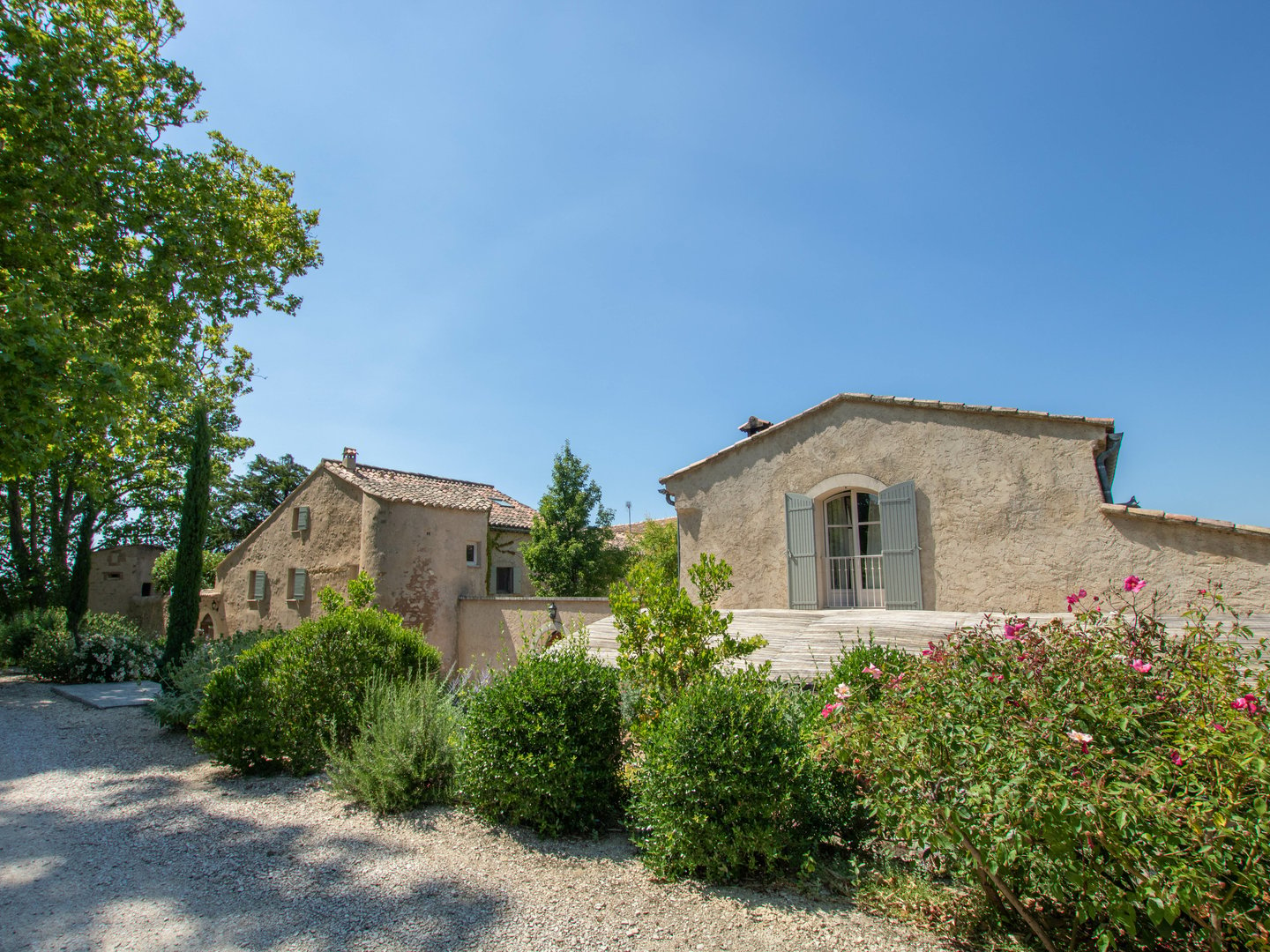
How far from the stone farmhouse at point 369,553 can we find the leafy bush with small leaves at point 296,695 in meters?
8.54

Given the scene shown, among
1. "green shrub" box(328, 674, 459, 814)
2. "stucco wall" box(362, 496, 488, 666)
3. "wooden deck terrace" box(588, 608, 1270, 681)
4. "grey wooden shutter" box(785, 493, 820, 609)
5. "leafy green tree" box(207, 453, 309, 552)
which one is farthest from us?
"leafy green tree" box(207, 453, 309, 552)

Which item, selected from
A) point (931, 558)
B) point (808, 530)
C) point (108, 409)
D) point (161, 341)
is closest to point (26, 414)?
point (108, 409)

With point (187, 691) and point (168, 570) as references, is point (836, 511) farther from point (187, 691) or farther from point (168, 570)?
point (168, 570)

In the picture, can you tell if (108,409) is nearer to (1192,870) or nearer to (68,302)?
(68,302)

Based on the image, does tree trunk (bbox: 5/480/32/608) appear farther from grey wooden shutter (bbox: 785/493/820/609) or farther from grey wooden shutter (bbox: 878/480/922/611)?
grey wooden shutter (bbox: 878/480/922/611)

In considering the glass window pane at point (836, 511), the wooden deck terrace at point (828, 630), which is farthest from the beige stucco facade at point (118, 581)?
the glass window pane at point (836, 511)

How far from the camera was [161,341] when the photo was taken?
39.6 ft

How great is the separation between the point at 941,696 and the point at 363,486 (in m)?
17.1

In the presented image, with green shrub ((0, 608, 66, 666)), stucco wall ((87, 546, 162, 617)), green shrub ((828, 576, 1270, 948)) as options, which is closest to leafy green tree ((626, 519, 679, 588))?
green shrub ((0, 608, 66, 666))

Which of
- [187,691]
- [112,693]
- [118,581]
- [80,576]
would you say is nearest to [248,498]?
[118,581]

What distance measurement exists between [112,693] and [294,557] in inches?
297

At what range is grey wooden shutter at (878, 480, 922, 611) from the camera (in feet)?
34.4

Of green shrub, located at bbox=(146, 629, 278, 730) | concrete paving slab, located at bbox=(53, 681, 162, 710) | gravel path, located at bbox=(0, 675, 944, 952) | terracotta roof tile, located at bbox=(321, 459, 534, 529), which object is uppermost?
terracotta roof tile, located at bbox=(321, 459, 534, 529)

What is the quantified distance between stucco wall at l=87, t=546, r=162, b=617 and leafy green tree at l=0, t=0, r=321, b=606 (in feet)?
52.1
